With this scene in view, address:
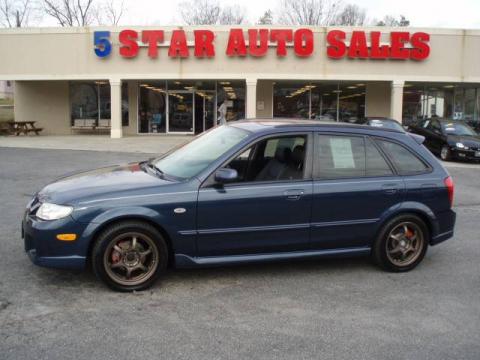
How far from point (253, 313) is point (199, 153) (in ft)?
6.17

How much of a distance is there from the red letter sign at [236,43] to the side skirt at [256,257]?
1833 centimetres

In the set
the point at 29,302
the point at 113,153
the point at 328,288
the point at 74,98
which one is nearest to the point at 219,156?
the point at 328,288

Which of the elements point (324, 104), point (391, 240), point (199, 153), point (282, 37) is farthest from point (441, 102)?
point (199, 153)

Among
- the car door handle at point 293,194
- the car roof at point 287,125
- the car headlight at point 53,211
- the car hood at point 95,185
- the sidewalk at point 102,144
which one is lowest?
the sidewalk at point 102,144

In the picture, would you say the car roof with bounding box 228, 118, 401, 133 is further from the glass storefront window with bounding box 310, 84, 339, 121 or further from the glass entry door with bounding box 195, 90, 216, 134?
the glass storefront window with bounding box 310, 84, 339, 121

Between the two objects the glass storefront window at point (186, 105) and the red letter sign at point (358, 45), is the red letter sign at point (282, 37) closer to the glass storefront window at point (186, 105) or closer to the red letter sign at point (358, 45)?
the red letter sign at point (358, 45)

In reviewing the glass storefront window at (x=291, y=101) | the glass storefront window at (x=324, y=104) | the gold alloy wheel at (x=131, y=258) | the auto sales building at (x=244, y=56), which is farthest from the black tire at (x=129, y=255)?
the glass storefront window at (x=324, y=104)

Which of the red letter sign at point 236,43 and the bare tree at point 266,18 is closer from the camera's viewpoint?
the red letter sign at point 236,43

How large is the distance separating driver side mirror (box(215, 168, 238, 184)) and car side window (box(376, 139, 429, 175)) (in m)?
1.76

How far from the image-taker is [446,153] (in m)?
17.3

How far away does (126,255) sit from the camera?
474 cm

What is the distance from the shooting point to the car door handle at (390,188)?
540 centimetres

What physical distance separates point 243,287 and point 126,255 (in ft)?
3.73

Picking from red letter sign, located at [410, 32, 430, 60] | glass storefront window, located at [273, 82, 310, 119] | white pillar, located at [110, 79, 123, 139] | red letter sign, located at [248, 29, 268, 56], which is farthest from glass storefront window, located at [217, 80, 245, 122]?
red letter sign, located at [410, 32, 430, 60]
